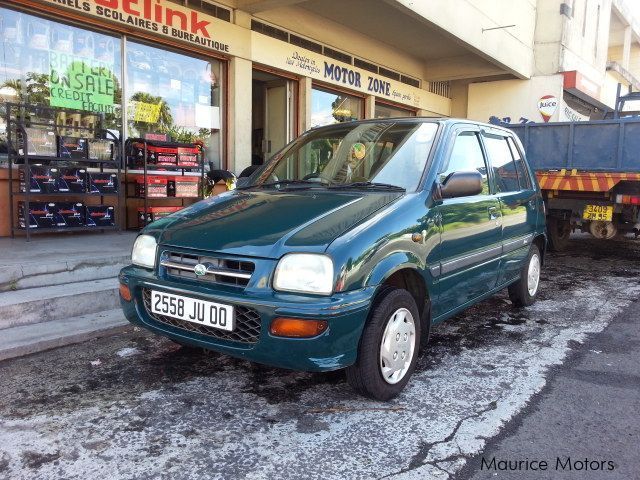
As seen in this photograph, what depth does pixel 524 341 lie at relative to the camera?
162 inches

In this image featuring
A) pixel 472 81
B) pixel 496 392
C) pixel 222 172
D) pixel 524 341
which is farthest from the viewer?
pixel 472 81

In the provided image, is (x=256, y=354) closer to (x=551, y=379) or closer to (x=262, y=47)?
(x=551, y=379)

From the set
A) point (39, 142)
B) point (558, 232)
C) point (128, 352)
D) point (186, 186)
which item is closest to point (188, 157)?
point (186, 186)

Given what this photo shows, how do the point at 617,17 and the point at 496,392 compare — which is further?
the point at 617,17

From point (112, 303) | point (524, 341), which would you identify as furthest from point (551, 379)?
point (112, 303)

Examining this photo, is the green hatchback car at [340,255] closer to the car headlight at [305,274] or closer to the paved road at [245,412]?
the car headlight at [305,274]

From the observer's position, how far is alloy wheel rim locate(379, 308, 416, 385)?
2.85 m

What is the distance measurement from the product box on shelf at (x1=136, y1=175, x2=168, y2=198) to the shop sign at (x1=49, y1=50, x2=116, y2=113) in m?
1.17

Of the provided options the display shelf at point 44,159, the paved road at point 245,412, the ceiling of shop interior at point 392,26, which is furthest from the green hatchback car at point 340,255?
the ceiling of shop interior at point 392,26

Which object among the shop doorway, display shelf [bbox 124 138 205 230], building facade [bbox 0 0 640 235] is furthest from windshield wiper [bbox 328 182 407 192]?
the shop doorway

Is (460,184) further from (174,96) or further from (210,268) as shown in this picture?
(174,96)

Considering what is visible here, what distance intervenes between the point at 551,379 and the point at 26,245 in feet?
16.9

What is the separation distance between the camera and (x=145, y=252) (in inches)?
122

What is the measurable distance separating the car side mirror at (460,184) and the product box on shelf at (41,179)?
4655mm
